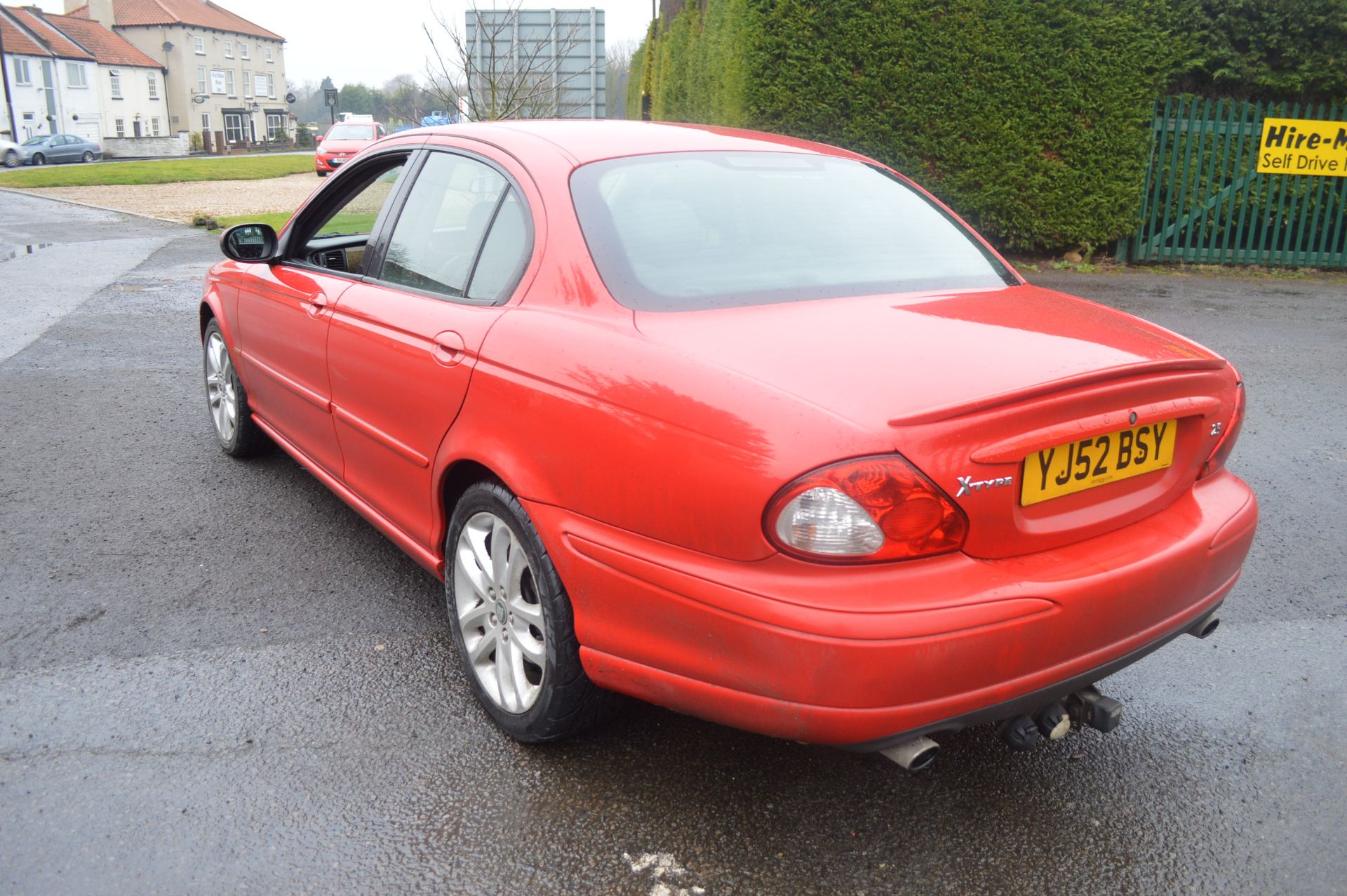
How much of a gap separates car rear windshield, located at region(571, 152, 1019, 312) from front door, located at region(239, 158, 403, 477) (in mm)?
1250

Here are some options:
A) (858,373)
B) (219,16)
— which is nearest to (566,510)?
(858,373)

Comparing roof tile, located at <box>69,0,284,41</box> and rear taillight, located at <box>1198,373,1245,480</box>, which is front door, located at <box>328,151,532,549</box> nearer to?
rear taillight, located at <box>1198,373,1245,480</box>

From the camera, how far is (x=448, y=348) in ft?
9.40

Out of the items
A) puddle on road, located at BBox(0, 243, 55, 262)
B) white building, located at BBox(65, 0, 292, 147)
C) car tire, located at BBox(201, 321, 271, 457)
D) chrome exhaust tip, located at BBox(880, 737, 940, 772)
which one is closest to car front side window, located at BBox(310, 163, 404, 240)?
car tire, located at BBox(201, 321, 271, 457)

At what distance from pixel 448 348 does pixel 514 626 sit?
2.54 feet

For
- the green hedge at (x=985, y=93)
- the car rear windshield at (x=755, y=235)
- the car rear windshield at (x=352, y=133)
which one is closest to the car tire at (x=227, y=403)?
the car rear windshield at (x=755, y=235)

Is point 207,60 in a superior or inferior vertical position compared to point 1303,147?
superior

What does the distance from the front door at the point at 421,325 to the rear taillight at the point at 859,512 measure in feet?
3.64

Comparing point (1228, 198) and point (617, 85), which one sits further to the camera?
point (617, 85)

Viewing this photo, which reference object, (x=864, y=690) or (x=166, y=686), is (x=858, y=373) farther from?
(x=166, y=686)

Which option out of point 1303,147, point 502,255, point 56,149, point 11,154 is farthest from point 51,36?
point 502,255

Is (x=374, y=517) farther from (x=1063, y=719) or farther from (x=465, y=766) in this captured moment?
(x=1063, y=719)

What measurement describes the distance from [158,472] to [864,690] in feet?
13.9

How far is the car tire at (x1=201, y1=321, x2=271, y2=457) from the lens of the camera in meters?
4.98
